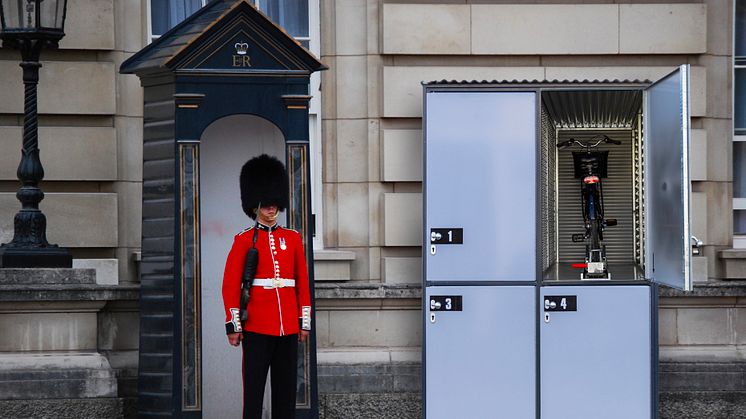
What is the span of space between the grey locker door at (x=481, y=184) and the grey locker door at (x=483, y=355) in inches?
5.7

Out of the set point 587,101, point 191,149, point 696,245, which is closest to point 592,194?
point 587,101

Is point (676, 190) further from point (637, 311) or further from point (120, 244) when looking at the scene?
point (120, 244)

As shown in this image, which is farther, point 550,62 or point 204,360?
point 550,62

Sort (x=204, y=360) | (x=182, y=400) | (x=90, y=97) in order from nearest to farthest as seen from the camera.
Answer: (x=182, y=400) → (x=204, y=360) → (x=90, y=97)

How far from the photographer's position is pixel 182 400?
8.95 meters

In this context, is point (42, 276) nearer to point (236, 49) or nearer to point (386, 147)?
point (236, 49)

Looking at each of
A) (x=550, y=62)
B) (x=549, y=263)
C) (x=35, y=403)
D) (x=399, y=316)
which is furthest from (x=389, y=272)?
(x=35, y=403)

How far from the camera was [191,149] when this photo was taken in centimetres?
890

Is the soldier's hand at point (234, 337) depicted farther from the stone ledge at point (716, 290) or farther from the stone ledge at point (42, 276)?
the stone ledge at point (716, 290)

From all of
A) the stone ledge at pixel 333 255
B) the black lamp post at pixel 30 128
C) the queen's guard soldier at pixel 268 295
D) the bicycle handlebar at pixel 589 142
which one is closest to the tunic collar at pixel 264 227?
the queen's guard soldier at pixel 268 295

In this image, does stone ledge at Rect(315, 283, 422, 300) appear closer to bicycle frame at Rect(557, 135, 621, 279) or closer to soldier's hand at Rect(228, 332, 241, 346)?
bicycle frame at Rect(557, 135, 621, 279)

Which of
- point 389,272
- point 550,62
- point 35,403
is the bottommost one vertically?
point 35,403

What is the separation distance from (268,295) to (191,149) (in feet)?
3.34

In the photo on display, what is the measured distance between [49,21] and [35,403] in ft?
7.99
